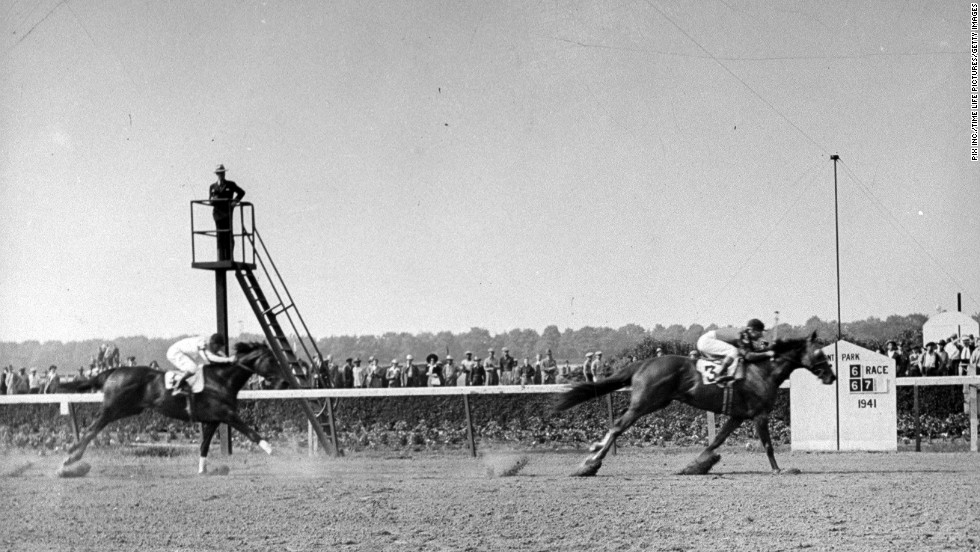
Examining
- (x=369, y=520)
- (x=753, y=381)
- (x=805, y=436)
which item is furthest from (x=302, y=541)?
(x=805, y=436)

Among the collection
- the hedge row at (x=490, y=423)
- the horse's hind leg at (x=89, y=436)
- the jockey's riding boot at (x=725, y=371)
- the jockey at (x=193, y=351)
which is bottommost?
the hedge row at (x=490, y=423)

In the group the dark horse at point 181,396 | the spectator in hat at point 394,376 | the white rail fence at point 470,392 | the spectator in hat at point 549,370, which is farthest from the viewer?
the spectator in hat at point 394,376

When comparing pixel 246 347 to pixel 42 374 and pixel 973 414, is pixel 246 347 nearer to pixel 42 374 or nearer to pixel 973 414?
pixel 42 374

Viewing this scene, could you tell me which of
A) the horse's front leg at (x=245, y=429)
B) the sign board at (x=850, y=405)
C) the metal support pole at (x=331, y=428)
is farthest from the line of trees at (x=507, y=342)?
the horse's front leg at (x=245, y=429)

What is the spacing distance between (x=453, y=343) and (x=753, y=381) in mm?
7764

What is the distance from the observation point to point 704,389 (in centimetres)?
1045

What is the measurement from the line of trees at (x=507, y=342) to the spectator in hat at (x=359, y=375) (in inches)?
54.7

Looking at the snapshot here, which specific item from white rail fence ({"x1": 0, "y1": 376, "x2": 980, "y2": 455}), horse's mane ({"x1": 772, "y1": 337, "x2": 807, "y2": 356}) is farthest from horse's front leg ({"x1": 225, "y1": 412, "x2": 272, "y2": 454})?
horse's mane ({"x1": 772, "y1": 337, "x2": 807, "y2": 356})

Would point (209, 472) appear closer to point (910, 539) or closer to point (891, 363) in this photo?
point (910, 539)

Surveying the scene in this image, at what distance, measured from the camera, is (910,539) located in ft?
22.6

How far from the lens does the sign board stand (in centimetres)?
1297

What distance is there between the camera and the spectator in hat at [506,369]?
554 inches

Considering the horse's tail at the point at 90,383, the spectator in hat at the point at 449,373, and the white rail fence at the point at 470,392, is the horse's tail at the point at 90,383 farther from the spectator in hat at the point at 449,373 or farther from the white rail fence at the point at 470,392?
the spectator in hat at the point at 449,373

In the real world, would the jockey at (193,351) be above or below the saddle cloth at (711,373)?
above
